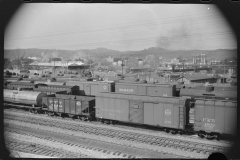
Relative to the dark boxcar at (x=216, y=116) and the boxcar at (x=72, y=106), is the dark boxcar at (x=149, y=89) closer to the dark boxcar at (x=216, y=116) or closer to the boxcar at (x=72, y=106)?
the boxcar at (x=72, y=106)

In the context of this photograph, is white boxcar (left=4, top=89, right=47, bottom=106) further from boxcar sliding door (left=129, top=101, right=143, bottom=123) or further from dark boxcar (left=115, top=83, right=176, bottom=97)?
boxcar sliding door (left=129, top=101, right=143, bottom=123)

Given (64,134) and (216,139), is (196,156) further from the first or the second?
(64,134)

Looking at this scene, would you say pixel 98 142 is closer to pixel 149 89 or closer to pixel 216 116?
→ pixel 216 116

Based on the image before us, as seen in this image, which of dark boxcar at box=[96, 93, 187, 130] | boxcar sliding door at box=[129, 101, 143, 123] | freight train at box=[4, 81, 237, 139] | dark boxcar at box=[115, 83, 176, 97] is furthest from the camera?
dark boxcar at box=[115, 83, 176, 97]

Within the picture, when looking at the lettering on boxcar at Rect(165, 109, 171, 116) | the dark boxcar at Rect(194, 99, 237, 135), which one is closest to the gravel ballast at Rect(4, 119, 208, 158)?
the dark boxcar at Rect(194, 99, 237, 135)

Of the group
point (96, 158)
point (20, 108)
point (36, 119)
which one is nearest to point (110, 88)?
point (36, 119)

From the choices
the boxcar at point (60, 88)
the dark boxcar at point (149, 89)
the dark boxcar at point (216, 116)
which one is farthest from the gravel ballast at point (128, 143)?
the dark boxcar at point (149, 89)
